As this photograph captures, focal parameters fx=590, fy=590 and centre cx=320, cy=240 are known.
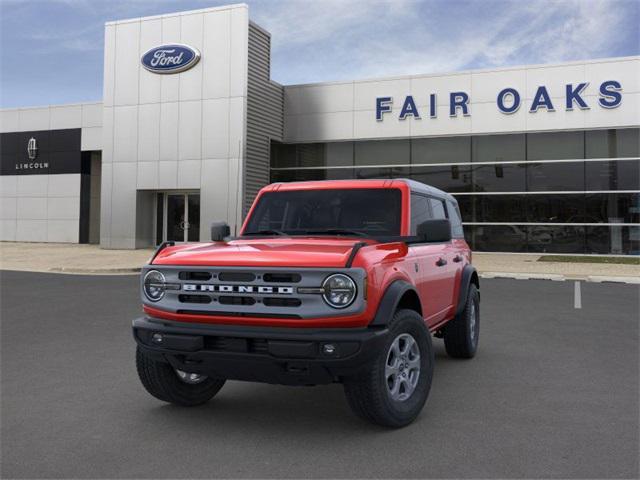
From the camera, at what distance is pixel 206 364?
3.86 m

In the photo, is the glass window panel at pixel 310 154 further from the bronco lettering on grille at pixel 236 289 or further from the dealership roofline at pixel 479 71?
the bronco lettering on grille at pixel 236 289

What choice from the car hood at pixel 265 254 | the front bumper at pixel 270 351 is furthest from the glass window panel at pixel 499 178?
the front bumper at pixel 270 351

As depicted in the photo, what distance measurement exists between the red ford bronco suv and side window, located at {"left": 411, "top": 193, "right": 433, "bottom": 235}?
0.16 meters

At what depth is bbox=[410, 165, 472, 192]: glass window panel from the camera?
79.4 feet

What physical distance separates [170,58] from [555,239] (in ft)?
57.0

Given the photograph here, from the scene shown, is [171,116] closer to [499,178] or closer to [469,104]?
[469,104]

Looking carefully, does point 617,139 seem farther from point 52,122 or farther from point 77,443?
point 52,122

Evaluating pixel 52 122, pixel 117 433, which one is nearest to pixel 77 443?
pixel 117 433

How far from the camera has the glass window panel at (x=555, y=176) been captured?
74.6 feet

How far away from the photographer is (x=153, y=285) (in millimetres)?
4211

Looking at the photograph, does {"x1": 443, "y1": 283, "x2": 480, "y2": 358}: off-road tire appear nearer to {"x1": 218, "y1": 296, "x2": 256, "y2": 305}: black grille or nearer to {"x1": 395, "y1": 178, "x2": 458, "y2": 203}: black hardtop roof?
{"x1": 395, "y1": 178, "x2": 458, "y2": 203}: black hardtop roof

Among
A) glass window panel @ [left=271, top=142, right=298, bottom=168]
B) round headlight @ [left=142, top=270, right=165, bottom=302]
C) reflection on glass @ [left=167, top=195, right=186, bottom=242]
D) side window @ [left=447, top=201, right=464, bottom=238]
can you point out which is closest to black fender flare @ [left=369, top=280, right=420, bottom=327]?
round headlight @ [left=142, top=270, right=165, bottom=302]

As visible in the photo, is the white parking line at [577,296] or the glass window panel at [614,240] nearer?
the white parking line at [577,296]

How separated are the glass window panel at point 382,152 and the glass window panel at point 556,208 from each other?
542cm
